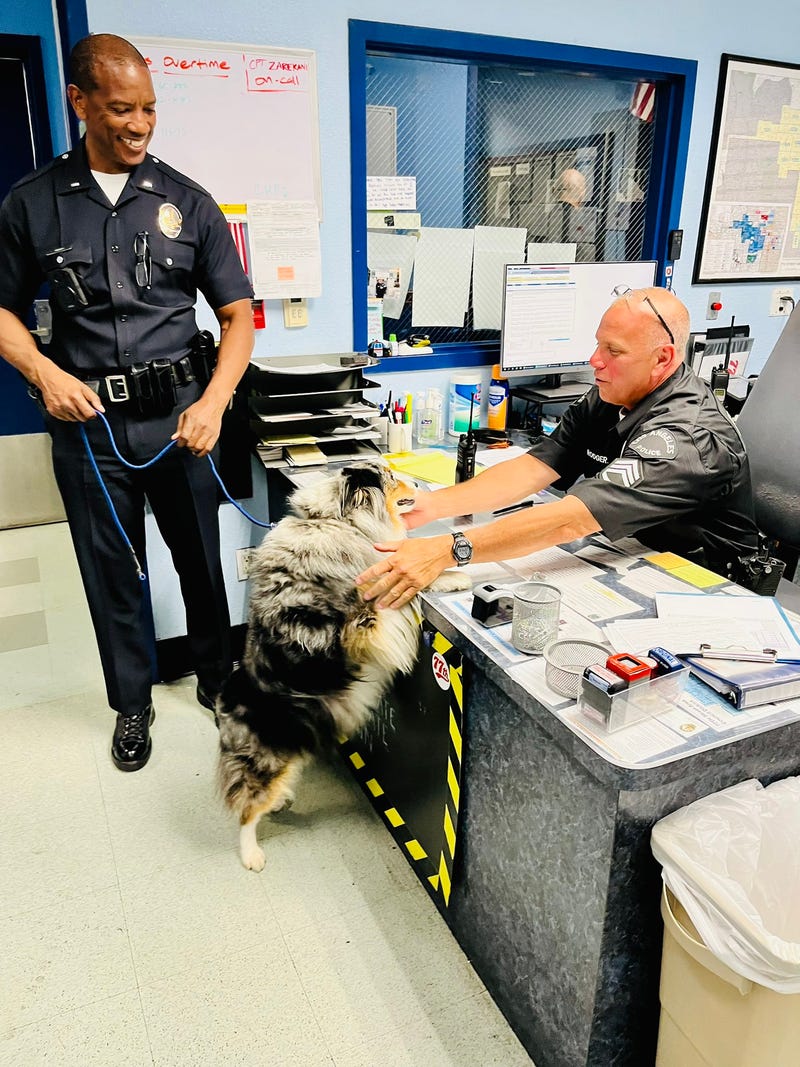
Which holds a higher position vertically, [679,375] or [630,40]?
[630,40]

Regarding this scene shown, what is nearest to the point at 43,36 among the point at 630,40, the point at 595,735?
the point at 630,40

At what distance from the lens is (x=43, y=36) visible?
337 centimetres

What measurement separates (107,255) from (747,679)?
1780 millimetres

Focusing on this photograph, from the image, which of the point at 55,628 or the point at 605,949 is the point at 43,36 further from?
the point at 605,949

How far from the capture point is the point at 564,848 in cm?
125

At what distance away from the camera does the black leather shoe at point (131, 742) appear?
7.42ft

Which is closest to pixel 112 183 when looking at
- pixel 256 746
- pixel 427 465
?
pixel 427 465

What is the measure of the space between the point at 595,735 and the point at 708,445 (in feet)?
2.75

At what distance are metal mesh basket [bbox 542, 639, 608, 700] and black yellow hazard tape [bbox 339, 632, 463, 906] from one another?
0.78ft

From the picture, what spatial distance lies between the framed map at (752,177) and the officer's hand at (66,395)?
2.64 metres

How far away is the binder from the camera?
3.86ft

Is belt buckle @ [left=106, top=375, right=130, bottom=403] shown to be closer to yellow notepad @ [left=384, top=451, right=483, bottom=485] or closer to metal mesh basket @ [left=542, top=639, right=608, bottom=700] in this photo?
yellow notepad @ [left=384, top=451, right=483, bottom=485]

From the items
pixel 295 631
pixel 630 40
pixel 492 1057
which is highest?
pixel 630 40

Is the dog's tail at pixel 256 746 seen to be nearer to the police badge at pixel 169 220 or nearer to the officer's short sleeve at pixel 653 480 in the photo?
the officer's short sleeve at pixel 653 480
